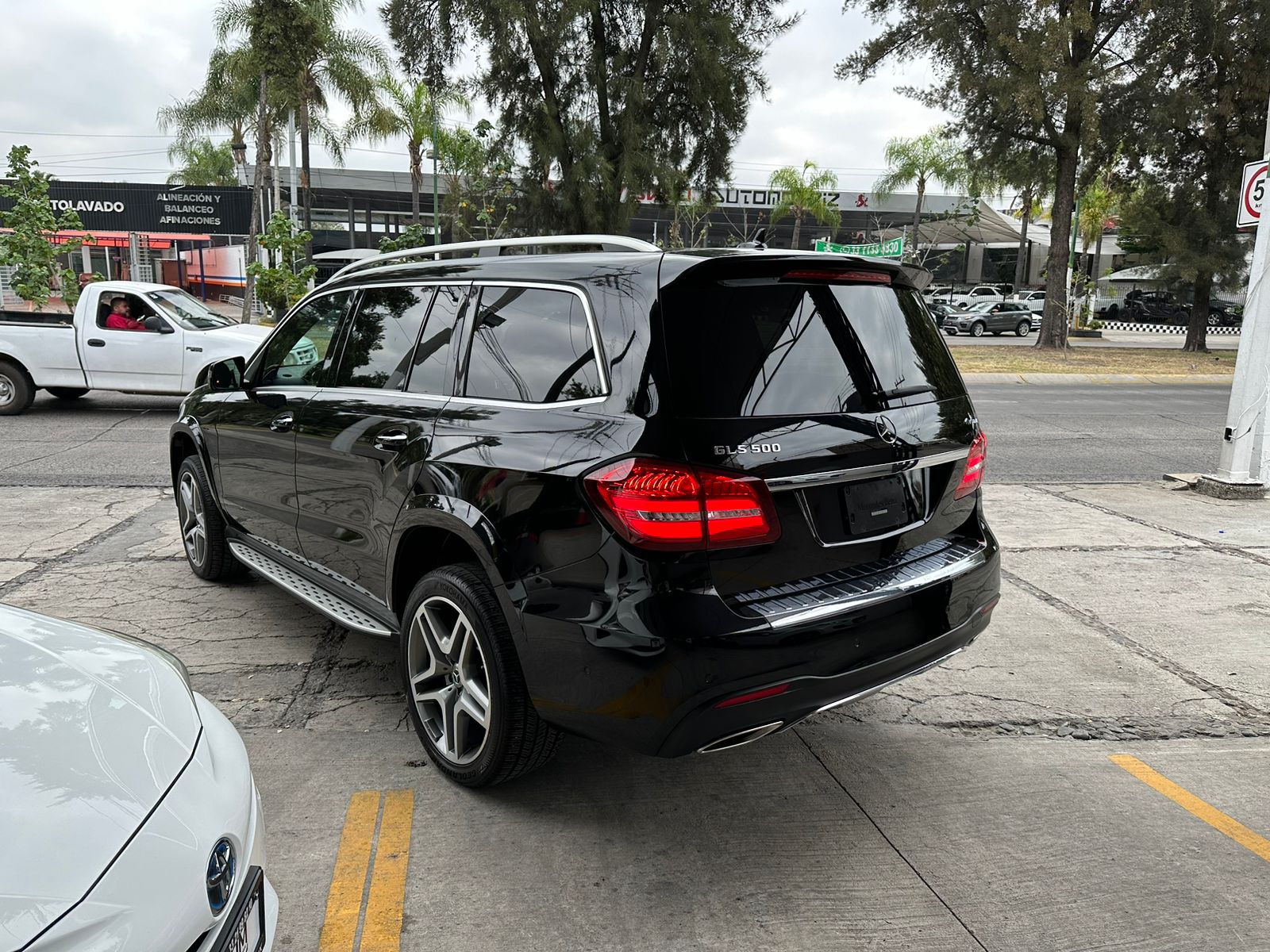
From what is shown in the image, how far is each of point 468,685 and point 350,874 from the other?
2.18 ft

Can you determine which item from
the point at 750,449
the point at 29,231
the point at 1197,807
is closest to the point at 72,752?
the point at 750,449

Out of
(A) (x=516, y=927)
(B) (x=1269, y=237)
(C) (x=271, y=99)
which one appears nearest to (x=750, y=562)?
(A) (x=516, y=927)

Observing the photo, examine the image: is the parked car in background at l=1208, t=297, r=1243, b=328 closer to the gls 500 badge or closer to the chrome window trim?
the chrome window trim

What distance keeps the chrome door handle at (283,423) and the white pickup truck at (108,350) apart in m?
8.42

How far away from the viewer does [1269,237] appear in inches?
313

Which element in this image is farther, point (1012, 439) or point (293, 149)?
point (293, 149)

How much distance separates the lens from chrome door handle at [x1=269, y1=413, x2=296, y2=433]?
423 centimetres

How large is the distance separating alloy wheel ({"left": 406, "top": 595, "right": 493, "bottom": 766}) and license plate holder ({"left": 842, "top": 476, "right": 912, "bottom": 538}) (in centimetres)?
123

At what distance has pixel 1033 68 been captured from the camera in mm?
24047

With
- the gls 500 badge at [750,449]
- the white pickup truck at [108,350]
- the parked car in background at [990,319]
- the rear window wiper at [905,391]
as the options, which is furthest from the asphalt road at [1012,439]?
the parked car in background at [990,319]

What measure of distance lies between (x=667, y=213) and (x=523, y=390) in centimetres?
5585

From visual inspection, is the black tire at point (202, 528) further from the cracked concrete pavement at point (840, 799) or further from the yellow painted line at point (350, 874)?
the yellow painted line at point (350, 874)

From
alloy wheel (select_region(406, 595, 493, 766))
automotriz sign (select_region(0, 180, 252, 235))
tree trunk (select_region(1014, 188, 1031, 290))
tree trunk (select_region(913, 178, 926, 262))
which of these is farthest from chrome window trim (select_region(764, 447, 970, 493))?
tree trunk (select_region(1014, 188, 1031, 290))

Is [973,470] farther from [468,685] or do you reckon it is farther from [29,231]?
[29,231]
